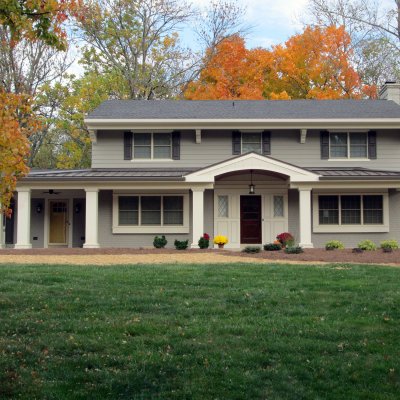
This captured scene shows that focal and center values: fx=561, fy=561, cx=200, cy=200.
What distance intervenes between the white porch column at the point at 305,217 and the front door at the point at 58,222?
9.54 metres

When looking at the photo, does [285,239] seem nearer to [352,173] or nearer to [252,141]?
[352,173]

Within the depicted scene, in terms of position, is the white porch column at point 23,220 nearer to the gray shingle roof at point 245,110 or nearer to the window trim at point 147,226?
the window trim at point 147,226

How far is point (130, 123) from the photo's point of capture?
2155 cm

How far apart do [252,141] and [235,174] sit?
5.49 feet

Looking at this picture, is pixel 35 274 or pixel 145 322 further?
pixel 35 274

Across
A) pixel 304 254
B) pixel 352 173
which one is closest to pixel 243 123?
pixel 352 173

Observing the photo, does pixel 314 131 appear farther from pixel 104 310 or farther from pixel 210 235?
pixel 104 310

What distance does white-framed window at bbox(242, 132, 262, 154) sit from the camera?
872 inches

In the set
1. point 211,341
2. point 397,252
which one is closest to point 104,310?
point 211,341

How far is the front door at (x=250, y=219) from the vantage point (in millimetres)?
21766

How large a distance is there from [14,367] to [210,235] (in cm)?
1616

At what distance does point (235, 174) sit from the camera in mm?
21484

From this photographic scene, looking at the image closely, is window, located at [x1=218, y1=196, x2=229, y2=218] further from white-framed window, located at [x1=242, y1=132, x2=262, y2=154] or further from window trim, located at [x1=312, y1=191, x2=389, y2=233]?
window trim, located at [x1=312, y1=191, x2=389, y2=233]

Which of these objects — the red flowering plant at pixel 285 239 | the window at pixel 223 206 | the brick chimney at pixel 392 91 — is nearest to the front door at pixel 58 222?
the window at pixel 223 206
